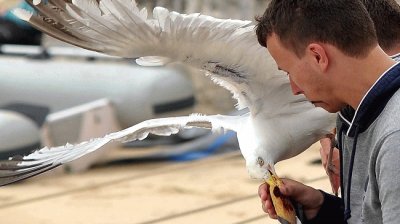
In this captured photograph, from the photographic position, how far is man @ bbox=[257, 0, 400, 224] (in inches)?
39.2

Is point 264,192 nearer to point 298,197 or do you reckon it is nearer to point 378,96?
point 298,197

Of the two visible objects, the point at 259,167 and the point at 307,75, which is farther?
the point at 259,167

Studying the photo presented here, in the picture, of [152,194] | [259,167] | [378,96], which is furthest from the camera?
[152,194]

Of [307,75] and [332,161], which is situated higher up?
[307,75]

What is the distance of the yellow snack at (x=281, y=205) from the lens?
136cm

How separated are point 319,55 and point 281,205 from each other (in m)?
0.39

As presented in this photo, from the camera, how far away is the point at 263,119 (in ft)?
5.25

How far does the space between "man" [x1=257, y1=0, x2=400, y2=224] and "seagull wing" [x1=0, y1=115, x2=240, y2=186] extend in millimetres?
556

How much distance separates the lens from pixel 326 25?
3.49ft

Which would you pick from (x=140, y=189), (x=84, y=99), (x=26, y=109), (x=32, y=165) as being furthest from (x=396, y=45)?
(x=84, y=99)

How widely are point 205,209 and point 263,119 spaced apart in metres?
1.52

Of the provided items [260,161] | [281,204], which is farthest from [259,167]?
[281,204]

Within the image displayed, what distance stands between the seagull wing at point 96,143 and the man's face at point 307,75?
539 mm

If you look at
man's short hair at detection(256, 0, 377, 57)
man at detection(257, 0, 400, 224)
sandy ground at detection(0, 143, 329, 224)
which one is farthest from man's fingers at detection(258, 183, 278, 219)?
sandy ground at detection(0, 143, 329, 224)
